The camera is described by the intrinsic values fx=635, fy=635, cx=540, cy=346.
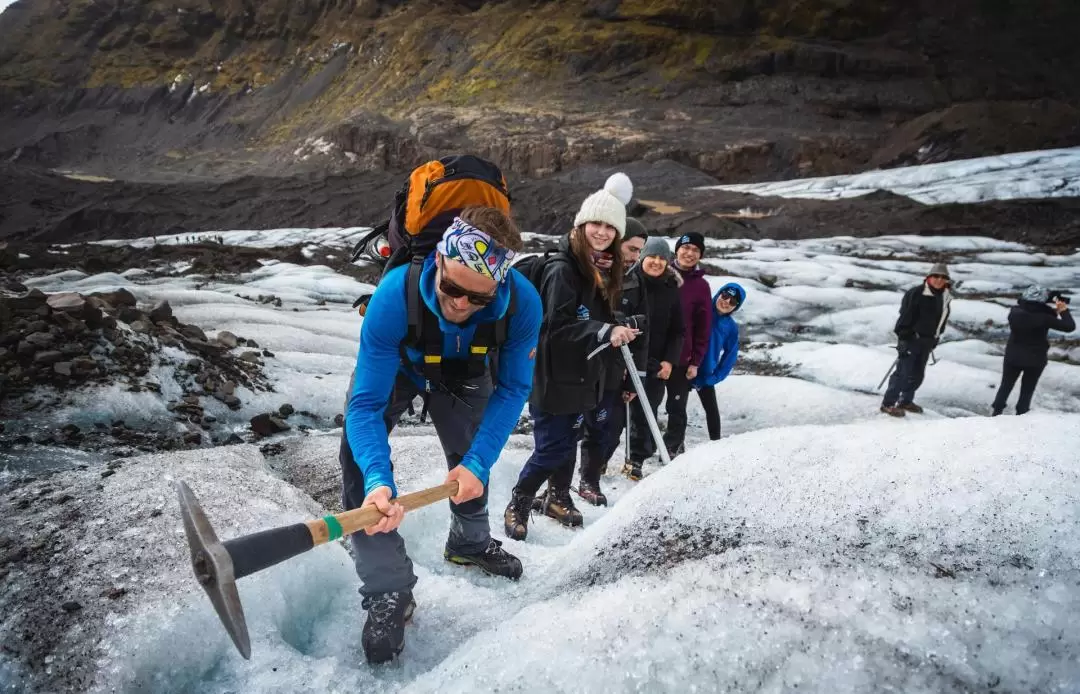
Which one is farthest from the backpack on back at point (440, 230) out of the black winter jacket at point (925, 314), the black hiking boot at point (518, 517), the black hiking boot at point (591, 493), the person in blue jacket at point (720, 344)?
the black winter jacket at point (925, 314)

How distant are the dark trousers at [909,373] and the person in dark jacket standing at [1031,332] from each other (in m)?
0.84

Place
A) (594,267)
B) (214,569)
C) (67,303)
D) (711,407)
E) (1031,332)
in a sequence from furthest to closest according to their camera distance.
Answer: (1031,332)
(711,407)
(67,303)
(594,267)
(214,569)

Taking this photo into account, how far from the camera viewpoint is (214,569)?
153 cm

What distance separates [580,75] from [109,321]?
54.0 m

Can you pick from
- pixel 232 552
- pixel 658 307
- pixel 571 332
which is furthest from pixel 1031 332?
pixel 232 552

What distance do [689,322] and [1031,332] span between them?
4.45m

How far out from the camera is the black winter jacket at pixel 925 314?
277 inches

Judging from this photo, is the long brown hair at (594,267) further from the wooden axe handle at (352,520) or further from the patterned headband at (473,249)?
Result: the wooden axe handle at (352,520)

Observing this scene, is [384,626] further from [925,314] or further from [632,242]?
[925,314]

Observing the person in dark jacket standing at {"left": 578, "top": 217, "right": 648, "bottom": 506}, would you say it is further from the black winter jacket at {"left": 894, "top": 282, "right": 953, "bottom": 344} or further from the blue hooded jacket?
the black winter jacket at {"left": 894, "top": 282, "right": 953, "bottom": 344}

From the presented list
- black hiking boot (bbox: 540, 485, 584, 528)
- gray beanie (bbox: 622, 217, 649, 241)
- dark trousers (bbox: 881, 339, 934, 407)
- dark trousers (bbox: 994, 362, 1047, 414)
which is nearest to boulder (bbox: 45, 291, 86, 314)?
black hiking boot (bbox: 540, 485, 584, 528)

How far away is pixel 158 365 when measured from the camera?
215 inches

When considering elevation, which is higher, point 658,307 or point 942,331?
point 658,307

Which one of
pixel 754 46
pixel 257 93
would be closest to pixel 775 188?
pixel 754 46
